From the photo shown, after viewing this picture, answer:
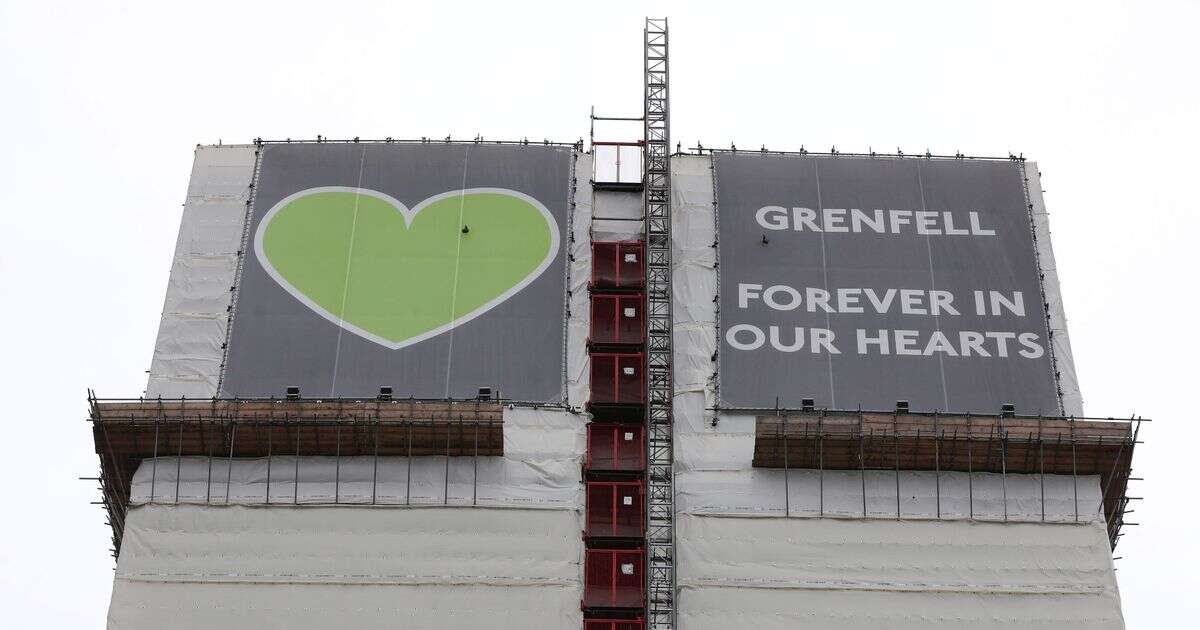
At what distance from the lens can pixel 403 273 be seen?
81438 millimetres

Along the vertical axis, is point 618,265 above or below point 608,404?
above

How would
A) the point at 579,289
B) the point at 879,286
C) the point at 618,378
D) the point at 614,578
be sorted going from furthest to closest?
1. the point at 879,286
2. the point at 579,289
3. the point at 618,378
4. the point at 614,578

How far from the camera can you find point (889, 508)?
247ft

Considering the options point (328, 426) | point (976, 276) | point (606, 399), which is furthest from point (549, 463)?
point (976, 276)

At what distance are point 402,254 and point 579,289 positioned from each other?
8.32 m

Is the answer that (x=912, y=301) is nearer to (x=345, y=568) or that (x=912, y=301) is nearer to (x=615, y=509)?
(x=615, y=509)

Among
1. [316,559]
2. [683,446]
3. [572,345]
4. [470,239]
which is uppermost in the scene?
[470,239]

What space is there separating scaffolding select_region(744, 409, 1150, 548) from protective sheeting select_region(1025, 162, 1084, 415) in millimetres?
2325

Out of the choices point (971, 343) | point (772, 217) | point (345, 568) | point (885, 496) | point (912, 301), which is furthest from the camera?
point (772, 217)

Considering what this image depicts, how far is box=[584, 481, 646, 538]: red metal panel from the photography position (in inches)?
2997

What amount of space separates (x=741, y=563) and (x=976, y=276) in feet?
61.3

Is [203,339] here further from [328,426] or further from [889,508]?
[889,508]

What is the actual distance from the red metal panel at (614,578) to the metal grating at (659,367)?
1216 mm

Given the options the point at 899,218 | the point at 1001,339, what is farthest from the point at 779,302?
the point at 1001,339
